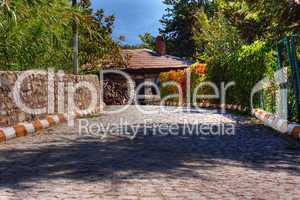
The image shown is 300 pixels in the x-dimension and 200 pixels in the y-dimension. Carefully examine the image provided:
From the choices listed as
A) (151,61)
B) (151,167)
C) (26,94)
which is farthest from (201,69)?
(151,167)

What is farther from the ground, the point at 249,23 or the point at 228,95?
the point at 249,23

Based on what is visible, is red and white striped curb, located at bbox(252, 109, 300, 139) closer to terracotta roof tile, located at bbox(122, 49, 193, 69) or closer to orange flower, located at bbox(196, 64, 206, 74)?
orange flower, located at bbox(196, 64, 206, 74)

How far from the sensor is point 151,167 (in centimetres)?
723

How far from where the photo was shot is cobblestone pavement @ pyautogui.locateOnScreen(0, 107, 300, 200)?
5.65 metres

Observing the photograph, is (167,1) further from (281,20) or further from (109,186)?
(109,186)

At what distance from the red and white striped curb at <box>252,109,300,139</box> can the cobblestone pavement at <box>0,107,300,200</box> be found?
1.03ft

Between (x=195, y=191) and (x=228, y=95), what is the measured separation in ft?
61.6

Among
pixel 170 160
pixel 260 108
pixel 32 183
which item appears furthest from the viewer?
pixel 260 108

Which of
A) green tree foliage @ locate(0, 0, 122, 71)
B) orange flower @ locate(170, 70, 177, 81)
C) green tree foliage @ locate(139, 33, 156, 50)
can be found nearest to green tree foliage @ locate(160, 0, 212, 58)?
green tree foliage @ locate(139, 33, 156, 50)

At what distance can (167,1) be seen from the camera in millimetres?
71500

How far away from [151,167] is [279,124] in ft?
19.8

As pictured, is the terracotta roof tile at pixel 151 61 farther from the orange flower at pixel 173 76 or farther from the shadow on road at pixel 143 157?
the shadow on road at pixel 143 157

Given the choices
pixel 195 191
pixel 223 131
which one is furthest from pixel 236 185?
pixel 223 131

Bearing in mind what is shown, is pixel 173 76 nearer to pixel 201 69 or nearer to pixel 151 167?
pixel 201 69
